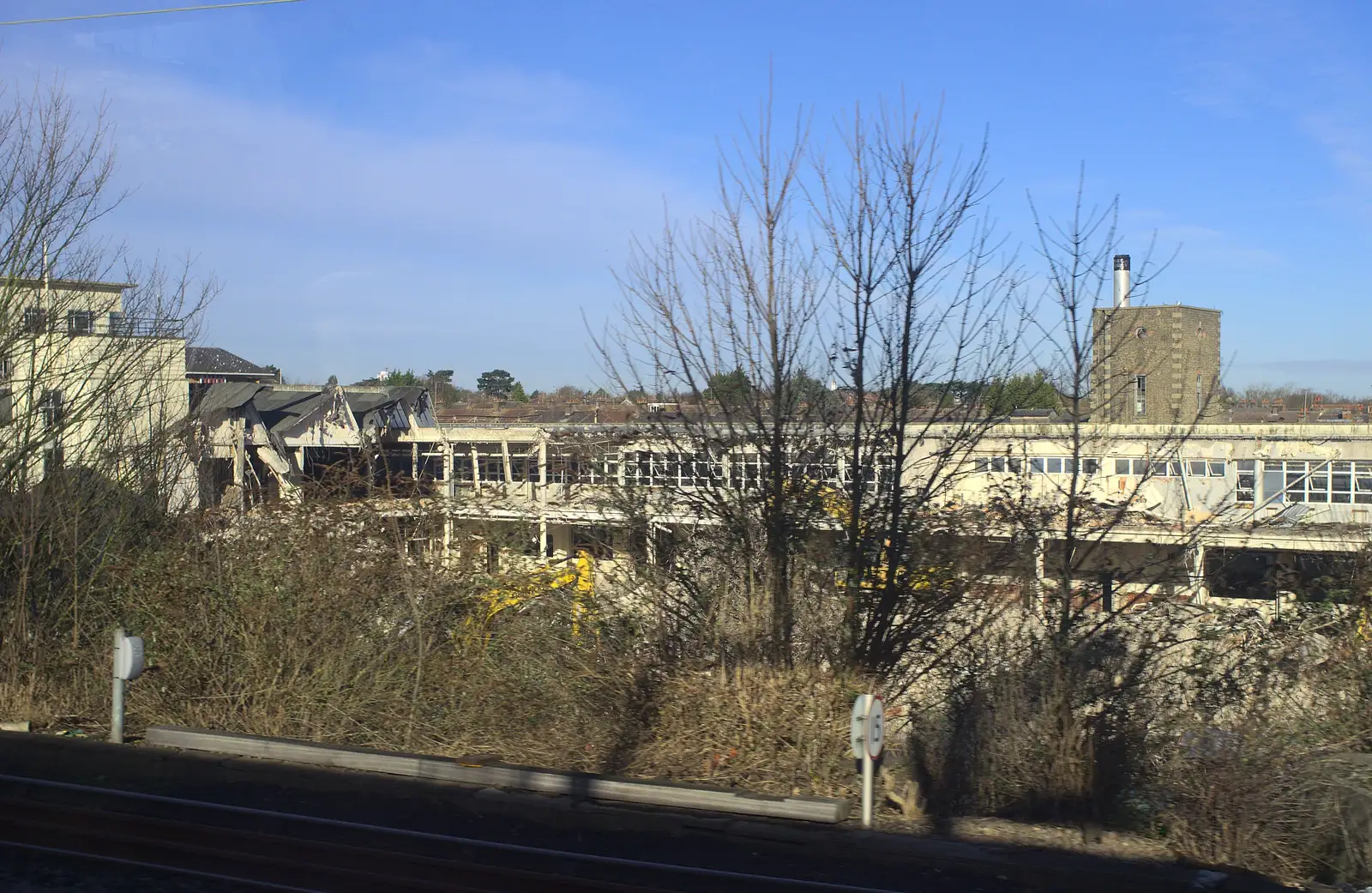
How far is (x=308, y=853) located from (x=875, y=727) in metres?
3.37

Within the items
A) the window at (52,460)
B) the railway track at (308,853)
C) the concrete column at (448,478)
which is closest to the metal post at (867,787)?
the railway track at (308,853)

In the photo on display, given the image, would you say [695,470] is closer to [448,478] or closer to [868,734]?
[868,734]

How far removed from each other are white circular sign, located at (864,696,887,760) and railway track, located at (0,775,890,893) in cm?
90

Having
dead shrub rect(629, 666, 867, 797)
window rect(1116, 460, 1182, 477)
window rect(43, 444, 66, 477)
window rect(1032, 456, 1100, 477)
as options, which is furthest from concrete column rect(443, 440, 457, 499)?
window rect(1116, 460, 1182, 477)

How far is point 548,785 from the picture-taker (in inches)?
274

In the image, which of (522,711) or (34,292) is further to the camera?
(34,292)

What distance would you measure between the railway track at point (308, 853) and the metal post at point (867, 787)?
86cm

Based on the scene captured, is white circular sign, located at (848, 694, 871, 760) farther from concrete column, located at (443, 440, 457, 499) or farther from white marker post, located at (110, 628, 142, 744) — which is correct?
white marker post, located at (110, 628, 142, 744)

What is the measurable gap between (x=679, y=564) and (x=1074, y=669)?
2963 millimetres

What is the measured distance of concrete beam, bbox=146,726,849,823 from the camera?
21.0 ft

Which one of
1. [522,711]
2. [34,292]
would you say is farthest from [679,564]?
[34,292]

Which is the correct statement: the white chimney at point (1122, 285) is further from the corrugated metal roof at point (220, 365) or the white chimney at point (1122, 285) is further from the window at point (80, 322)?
the corrugated metal roof at point (220, 365)

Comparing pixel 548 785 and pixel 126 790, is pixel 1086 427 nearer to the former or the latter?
pixel 548 785

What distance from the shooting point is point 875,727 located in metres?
6.05
